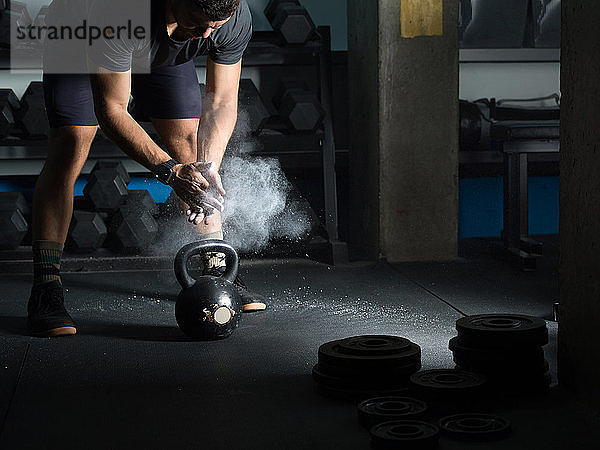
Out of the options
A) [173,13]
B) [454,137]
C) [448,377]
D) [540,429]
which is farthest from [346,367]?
[454,137]

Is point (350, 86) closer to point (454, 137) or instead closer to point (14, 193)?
point (454, 137)

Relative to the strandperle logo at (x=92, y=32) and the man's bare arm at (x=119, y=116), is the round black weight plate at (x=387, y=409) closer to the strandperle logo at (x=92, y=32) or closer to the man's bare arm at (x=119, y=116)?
the man's bare arm at (x=119, y=116)

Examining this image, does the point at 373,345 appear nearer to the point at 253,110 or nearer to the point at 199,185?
the point at 199,185

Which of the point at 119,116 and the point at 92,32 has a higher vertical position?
the point at 92,32

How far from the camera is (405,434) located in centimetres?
128

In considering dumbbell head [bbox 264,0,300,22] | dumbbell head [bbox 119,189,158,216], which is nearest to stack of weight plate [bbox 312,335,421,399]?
dumbbell head [bbox 119,189,158,216]

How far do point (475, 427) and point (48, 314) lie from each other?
3.96 ft

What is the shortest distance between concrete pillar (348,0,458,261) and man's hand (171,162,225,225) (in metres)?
1.38

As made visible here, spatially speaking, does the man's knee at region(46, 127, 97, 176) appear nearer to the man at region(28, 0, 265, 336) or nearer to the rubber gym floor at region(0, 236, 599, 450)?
the man at region(28, 0, 265, 336)

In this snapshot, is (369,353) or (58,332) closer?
(369,353)

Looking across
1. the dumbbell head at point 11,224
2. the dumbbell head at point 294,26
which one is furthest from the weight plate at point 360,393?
the dumbbell head at point 294,26

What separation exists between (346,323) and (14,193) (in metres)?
1.66

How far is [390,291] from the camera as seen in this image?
2.64 meters

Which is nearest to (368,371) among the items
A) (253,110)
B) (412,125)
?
(412,125)
